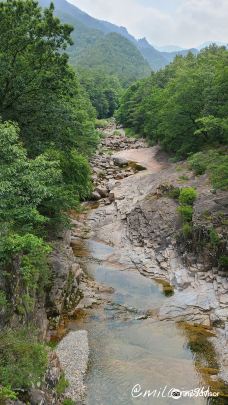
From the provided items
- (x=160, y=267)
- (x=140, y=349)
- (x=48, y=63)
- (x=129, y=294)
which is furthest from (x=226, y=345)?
(x=48, y=63)

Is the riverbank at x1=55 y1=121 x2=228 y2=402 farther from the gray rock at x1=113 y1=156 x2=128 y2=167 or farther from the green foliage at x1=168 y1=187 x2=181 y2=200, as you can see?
the gray rock at x1=113 y1=156 x2=128 y2=167

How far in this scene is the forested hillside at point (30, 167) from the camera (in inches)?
563

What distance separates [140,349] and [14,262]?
8.50 meters

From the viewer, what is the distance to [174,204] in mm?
36062

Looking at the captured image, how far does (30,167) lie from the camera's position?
18.1 metres

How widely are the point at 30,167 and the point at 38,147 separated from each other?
8.38 meters

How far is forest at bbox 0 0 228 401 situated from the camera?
14867 millimetres

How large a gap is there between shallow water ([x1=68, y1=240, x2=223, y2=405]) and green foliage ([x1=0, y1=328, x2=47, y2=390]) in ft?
14.3

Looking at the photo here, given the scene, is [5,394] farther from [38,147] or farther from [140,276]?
[140,276]

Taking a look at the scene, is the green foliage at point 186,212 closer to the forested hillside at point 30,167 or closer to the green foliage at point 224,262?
the green foliage at point 224,262

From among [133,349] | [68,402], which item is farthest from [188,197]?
[68,402]

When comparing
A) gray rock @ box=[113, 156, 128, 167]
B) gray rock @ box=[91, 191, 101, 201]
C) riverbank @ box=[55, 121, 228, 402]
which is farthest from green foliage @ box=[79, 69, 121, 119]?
gray rock @ box=[91, 191, 101, 201]

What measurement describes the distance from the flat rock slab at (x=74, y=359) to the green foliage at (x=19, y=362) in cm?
391

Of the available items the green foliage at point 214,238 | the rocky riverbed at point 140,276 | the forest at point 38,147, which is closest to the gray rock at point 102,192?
the rocky riverbed at point 140,276
